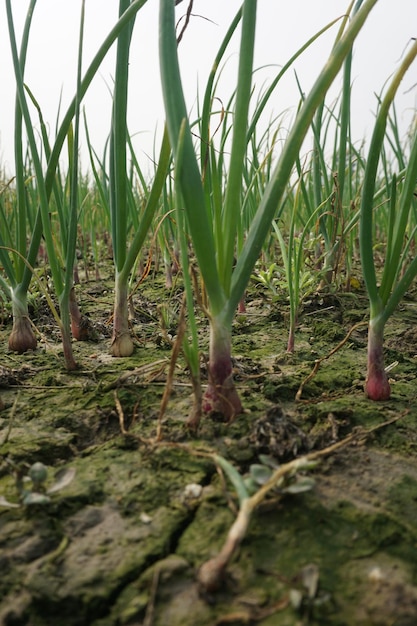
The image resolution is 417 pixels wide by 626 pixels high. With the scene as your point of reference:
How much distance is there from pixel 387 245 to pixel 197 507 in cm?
57

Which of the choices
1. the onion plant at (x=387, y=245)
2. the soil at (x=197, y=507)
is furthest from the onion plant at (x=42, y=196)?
the onion plant at (x=387, y=245)

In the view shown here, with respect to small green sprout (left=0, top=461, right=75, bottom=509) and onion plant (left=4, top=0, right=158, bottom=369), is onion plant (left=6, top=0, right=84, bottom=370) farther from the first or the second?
small green sprout (left=0, top=461, right=75, bottom=509)

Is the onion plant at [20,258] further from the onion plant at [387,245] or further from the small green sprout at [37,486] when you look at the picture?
the onion plant at [387,245]

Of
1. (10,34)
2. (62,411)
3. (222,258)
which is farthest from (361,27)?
(62,411)

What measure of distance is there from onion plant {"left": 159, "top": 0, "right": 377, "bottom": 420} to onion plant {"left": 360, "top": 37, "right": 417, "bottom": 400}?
144 millimetres

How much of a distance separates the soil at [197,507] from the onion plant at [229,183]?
14 cm

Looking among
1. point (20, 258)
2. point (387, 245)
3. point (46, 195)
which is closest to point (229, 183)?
point (387, 245)

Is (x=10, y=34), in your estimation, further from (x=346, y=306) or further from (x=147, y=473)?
(x=346, y=306)

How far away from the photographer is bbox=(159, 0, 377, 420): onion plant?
716 millimetres

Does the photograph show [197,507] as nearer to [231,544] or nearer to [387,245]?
[231,544]

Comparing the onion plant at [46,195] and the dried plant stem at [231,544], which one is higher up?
the onion plant at [46,195]

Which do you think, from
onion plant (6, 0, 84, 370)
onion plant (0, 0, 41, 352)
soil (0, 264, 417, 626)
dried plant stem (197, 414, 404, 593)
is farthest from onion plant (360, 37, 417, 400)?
onion plant (0, 0, 41, 352)

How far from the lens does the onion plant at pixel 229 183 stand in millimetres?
716

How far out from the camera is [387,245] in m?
0.90
